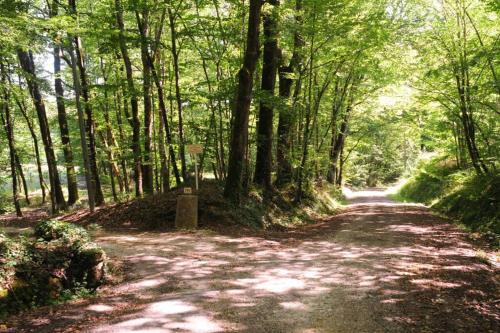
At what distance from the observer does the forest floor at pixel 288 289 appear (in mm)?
4852

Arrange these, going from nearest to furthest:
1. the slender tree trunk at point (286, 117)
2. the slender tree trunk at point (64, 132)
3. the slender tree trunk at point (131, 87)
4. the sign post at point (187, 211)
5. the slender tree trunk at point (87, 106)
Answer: the sign post at point (187, 211), the slender tree trunk at point (131, 87), the slender tree trunk at point (286, 117), the slender tree trunk at point (87, 106), the slender tree trunk at point (64, 132)

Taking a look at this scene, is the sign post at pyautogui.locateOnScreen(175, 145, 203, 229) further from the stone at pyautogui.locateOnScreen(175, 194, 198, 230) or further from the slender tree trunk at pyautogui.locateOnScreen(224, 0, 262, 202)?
the slender tree trunk at pyautogui.locateOnScreen(224, 0, 262, 202)

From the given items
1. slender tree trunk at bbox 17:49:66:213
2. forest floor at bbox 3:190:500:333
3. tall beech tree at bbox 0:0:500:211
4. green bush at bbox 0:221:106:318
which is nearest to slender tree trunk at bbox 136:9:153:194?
tall beech tree at bbox 0:0:500:211

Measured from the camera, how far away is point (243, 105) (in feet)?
40.3

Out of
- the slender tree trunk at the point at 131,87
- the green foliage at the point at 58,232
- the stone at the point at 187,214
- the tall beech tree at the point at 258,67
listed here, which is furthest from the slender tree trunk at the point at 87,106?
the green foliage at the point at 58,232

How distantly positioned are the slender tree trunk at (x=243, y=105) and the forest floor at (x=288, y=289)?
116 inches

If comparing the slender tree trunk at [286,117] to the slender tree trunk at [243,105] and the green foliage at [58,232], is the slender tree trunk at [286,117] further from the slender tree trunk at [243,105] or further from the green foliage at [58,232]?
the green foliage at [58,232]

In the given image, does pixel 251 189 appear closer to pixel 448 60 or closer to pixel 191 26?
pixel 191 26

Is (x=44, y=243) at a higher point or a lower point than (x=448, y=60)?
lower

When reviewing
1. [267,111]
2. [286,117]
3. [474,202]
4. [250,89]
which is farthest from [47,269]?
[474,202]

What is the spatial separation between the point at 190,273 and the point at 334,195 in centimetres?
1951

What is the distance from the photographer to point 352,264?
304 inches

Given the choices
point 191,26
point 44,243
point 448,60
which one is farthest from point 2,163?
point 448,60

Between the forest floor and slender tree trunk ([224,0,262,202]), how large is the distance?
295 centimetres
